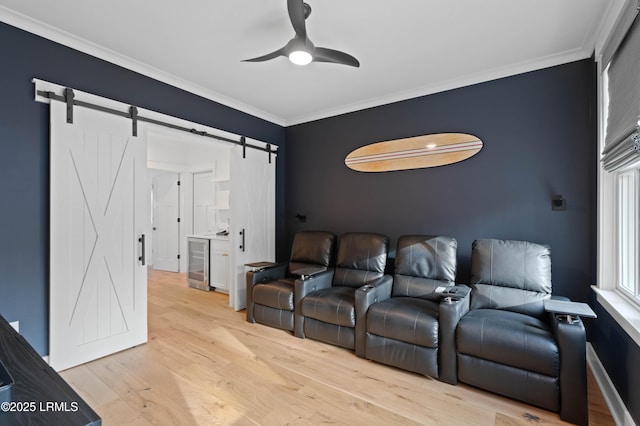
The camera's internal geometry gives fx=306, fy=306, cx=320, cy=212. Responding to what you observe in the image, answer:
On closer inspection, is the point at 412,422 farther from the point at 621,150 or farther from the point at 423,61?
the point at 423,61

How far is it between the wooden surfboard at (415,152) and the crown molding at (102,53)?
1815 millimetres

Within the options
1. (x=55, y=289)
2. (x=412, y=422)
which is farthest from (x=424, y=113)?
(x=55, y=289)

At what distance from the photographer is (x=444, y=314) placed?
238 centimetres

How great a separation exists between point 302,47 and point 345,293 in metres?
2.32

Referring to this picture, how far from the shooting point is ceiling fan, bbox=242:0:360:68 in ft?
6.21

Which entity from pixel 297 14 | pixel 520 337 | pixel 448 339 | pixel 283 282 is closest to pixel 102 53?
pixel 297 14

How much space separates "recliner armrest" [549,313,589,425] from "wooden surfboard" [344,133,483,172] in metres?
1.95

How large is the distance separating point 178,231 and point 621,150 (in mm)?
6996

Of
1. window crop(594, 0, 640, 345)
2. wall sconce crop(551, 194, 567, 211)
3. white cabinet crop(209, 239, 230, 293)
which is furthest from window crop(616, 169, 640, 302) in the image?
white cabinet crop(209, 239, 230, 293)

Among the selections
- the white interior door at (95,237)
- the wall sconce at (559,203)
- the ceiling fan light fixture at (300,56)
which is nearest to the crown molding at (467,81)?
the wall sconce at (559,203)

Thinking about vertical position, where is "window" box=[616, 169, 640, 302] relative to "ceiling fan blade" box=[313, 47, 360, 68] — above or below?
below

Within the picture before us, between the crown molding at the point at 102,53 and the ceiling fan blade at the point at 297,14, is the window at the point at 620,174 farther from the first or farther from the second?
the crown molding at the point at 102,53

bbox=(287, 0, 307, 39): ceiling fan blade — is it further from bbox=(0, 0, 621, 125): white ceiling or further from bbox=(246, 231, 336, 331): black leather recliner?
bbox=(246, 231, 336, 331): black leather recliner

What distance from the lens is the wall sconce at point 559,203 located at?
285cm
